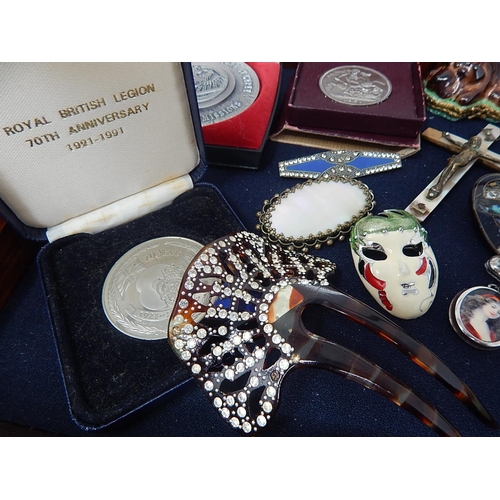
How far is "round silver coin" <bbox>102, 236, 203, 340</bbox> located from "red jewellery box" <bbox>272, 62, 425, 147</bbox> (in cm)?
53

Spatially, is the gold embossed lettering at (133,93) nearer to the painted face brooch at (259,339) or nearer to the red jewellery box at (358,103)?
the painted face brooch at (259,339)

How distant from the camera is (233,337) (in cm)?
76

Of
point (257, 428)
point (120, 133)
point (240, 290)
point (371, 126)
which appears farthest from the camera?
point (371, 126)

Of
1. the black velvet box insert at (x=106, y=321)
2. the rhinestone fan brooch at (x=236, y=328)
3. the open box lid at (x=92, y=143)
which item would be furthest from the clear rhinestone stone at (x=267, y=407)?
the open box lid at (x=92, y=143)

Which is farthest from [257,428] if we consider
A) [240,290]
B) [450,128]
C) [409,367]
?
[450,128]

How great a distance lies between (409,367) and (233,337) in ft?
1.39

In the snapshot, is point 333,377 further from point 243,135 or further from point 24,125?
point 24,125

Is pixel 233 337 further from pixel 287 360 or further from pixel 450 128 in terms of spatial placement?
pixel 450 128

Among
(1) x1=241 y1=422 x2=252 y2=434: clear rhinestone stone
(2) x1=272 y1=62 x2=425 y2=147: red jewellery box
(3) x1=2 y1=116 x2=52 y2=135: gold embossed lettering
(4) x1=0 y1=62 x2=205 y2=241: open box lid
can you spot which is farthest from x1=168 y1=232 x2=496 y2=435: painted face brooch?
(2) x1=272 y1=62 x2=425 y2=147: red jewellery box

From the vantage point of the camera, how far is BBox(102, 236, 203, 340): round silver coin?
90 cm

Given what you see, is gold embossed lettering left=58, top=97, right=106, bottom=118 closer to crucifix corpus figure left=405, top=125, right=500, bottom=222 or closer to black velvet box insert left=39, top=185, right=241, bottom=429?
black velvet box insert left=39, top=185, right=241, bottom=429

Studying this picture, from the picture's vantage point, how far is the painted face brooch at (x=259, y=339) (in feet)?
2.37

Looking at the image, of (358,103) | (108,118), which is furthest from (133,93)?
(358,103)

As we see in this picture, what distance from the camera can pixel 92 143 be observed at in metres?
0.89
